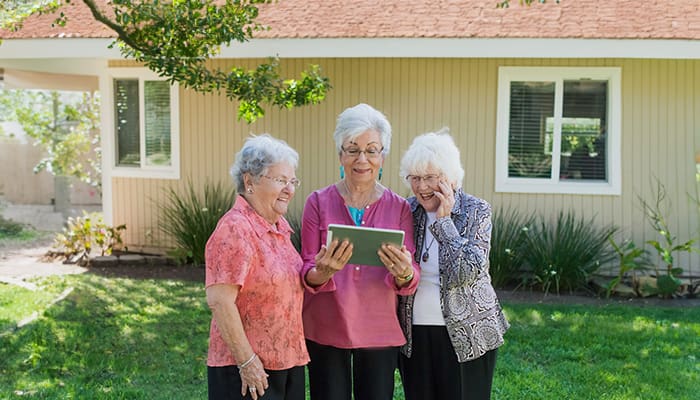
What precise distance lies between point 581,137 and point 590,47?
147 cm

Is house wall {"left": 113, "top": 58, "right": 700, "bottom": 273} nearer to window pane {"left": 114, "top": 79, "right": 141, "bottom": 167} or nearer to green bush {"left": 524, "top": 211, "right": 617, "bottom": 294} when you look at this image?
green bush {"left": 524, "top": 211, "right": 617, "bottom": 294}

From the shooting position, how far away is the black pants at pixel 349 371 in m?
3.75

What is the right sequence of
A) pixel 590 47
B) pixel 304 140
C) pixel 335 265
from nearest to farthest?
1. pixel 335 265
2. pixel 590 47
3. pixel 304 140

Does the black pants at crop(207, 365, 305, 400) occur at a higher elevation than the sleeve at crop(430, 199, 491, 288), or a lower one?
lower

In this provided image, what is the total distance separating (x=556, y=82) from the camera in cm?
1040

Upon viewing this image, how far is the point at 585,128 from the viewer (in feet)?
34.4

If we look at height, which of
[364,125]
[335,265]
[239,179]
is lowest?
[335,265]

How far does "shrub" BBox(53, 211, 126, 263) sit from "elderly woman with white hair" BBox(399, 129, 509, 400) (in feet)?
28.7

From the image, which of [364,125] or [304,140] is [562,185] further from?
[364,125]

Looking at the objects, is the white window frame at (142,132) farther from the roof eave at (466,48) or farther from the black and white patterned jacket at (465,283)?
the black and white patterned jacket at (465,283)

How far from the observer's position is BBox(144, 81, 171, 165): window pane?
38.6 ft

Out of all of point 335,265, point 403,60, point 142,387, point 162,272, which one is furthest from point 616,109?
Result: point 335,265

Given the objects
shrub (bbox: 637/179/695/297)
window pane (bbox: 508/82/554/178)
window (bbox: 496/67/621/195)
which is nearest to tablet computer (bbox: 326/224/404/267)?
shrub (bbox: 637/179/695/297)

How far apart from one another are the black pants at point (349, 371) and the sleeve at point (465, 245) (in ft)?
1.57
